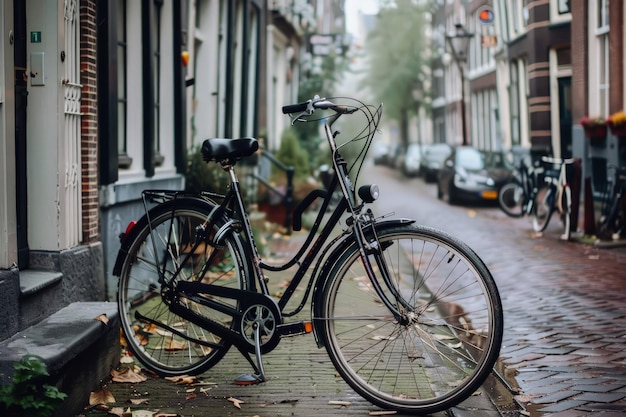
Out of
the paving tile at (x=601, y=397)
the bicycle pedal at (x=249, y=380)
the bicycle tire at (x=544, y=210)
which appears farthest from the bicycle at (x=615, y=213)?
the bicycle pedal at (x=249, y=380)

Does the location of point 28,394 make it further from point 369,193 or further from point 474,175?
point 474,175

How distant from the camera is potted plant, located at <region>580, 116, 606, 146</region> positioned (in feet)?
56.7

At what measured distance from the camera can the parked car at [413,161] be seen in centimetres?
3544

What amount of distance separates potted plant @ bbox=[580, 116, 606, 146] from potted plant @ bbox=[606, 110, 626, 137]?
1002 millimetres

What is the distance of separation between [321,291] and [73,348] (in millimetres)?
1076

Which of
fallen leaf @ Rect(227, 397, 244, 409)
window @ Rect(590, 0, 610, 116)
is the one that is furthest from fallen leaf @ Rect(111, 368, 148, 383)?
window @ Rect(590, 0, 610, 116)

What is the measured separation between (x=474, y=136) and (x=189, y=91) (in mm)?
29486

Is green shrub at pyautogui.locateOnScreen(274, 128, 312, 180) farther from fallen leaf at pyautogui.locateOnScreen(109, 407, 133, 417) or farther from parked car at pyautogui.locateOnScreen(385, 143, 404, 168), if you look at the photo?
parked car at pyautogui.locateOnScreen(385, 143, 404, 168)

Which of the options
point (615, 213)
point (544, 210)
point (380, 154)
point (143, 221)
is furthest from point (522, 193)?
point (380, 154)

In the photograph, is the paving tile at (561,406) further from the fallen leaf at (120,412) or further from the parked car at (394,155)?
the parked car at (394,155)

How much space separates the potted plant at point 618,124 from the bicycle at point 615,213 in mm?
3506

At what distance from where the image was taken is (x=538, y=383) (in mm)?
4738

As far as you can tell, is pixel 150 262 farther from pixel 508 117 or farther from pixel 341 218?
Answer: pixel 508 117

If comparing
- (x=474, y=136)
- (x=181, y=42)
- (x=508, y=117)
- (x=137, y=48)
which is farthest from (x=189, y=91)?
(x=474, y=136)
